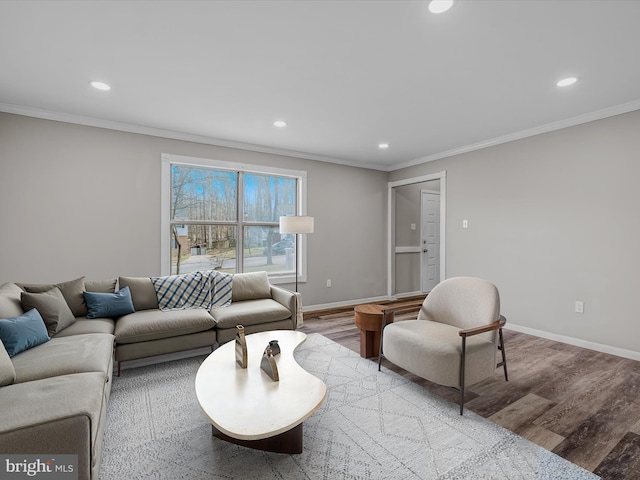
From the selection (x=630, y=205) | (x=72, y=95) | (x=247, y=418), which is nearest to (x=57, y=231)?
(x=72, y=95)

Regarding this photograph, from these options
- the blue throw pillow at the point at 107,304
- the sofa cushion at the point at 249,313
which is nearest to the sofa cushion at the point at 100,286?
the blue throw pillow at the point at 107,304

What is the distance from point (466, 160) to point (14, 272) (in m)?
5.82

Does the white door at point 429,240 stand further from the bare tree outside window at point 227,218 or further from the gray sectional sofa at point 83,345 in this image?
the gray sectional sofa at point 83,345

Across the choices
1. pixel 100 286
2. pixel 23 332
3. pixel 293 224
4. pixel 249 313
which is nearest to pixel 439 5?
pixel 293 224

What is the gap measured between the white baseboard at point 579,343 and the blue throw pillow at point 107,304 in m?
4.09

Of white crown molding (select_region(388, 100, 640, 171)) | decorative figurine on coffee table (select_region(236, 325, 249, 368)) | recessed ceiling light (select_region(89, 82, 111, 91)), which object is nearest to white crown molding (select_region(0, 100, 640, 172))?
white crown molding (select_region(388, 100, 640, 171))

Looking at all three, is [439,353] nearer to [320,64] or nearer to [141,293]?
[320,64]

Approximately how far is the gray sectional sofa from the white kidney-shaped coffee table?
532 mm

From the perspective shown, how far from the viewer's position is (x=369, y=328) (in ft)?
10.1

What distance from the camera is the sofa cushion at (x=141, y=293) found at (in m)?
3.30

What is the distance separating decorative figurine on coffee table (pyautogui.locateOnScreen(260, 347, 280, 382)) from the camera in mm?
1910

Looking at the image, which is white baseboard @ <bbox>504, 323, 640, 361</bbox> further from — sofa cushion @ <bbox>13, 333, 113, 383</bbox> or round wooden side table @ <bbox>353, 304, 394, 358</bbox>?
sofa cushion @ <bbox>13, 333, 113, 383</bbox>

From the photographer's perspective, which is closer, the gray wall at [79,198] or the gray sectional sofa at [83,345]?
the gray sectional sofa at [83,345]

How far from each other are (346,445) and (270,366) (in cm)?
65
